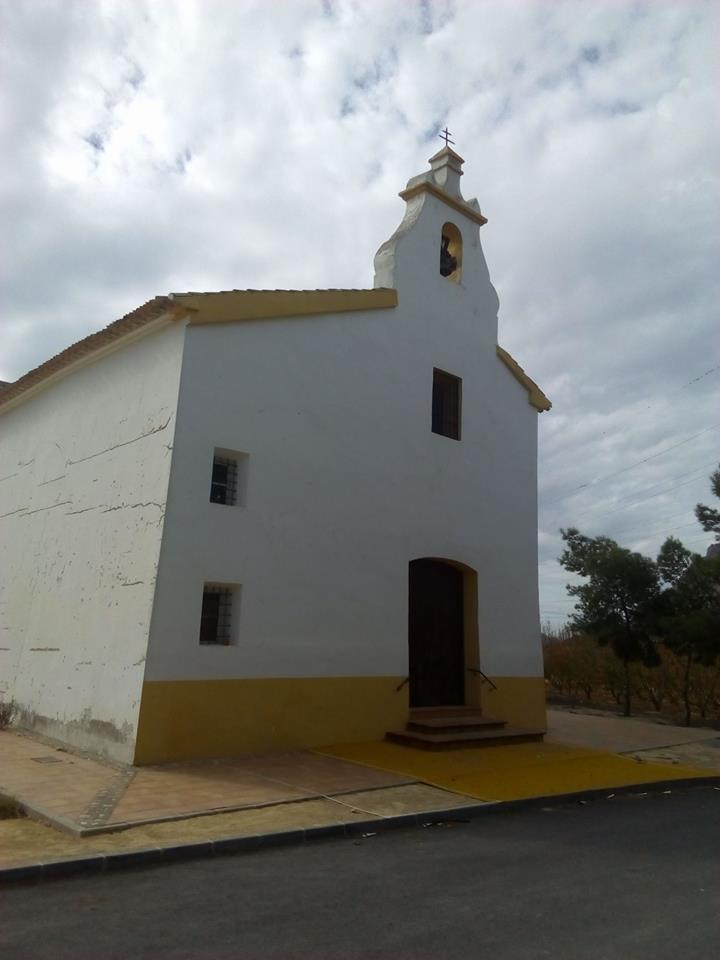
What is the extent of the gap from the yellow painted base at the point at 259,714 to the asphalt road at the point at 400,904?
283 centimetres

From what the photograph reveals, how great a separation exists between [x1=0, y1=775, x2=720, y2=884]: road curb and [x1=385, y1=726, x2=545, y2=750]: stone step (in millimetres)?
2254

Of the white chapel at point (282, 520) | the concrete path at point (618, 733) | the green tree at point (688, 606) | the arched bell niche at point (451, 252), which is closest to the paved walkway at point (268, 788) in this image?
the white chapel at point (282, 520)

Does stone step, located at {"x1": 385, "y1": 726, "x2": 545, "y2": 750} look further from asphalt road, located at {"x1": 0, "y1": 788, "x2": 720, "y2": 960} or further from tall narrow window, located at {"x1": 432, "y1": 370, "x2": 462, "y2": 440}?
tall narrow window, located at {"x1": 432, "y1": 370, "x2": 462, "y2": 440}

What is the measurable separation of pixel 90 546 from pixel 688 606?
10.9m

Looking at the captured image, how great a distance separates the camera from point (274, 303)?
30.6ft

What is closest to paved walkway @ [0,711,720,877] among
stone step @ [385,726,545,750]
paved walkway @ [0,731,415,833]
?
paved walkway @ [0,731,415,833]

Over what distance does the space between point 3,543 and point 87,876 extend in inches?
350

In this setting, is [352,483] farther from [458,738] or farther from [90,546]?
[458,738]

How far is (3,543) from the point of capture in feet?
40.1

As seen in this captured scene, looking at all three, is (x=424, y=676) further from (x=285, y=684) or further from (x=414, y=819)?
(x=414, y=819)

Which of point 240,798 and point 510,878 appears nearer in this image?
point 510,878

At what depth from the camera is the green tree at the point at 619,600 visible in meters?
14.8

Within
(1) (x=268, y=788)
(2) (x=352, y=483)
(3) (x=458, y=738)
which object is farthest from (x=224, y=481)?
(3) (x=458, y=738)

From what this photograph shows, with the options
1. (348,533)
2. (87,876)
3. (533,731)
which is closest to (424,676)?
(533,731)
